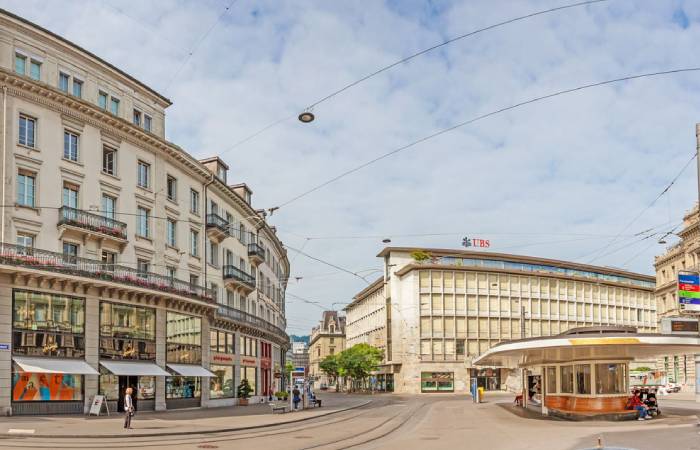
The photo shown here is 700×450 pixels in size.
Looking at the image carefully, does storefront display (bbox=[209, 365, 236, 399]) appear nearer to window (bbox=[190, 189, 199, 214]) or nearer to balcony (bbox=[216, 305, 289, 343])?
balcony (bbox=[216, 305, 289, 343])

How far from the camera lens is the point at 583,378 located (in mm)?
34000

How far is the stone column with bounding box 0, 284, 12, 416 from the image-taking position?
32750 millimetres

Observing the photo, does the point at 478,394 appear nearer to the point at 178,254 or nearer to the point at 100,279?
the point at 178,254

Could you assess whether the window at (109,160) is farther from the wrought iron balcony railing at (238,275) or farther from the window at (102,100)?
the wrought iron balcony railing at (238,275)

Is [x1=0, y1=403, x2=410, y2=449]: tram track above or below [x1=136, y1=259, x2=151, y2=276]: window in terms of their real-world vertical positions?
below

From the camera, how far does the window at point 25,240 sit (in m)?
35.2

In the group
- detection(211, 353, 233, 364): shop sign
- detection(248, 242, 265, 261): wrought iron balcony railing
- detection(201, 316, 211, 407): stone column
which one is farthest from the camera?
detection(248, 242, 265, 261): wrought iron balcony railing

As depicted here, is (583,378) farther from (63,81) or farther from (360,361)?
(360,361)

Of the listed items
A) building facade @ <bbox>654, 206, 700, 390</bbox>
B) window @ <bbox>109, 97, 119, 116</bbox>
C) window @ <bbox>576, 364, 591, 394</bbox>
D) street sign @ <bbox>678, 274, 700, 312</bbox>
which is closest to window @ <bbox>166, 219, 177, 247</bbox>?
window @ <bbox>109, 97, 119, 116</bbox>

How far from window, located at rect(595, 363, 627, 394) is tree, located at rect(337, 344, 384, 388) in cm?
7423

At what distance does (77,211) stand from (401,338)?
70646 mm

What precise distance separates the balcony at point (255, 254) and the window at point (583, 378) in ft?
110

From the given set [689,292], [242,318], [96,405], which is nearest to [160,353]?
[96,405]

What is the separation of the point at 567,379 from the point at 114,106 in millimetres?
28697
